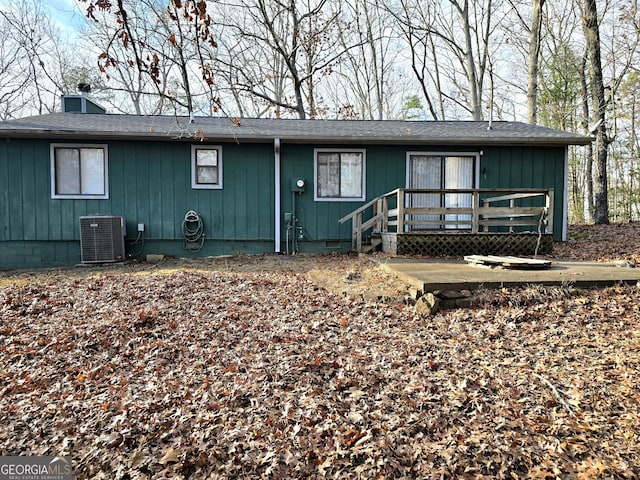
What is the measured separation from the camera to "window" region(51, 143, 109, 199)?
8.23 m

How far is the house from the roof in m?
0.04

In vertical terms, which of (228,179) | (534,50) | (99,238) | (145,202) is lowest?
(99,238)

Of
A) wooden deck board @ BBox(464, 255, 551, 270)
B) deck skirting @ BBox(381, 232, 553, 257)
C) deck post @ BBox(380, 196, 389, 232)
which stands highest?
deck post @ BBox(380, 196, 389, 232)

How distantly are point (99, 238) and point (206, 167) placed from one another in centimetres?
263

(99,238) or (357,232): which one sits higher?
(357,232)

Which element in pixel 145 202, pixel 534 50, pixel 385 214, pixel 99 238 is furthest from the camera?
pixel 534 50

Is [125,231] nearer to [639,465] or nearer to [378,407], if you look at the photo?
[378,407]

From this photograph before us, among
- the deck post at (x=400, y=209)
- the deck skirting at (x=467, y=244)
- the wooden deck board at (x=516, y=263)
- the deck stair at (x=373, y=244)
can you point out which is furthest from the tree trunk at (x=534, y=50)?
the wooden deck board at (x=516, y=263)

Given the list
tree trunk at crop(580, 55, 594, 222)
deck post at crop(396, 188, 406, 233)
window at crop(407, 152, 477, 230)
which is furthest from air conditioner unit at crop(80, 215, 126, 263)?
tree trunk at crop(580, 55, 594, 222)

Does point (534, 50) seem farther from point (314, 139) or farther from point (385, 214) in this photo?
A: point (385, 214)

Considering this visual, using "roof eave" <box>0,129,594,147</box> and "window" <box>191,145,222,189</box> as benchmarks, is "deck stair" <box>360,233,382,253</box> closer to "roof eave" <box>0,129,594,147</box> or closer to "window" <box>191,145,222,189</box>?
"roof eave" <box>0,129,594,147</box>

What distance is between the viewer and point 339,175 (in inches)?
347

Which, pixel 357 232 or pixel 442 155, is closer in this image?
pixel 357 232

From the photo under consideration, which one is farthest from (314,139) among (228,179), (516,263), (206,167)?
(516,263)
